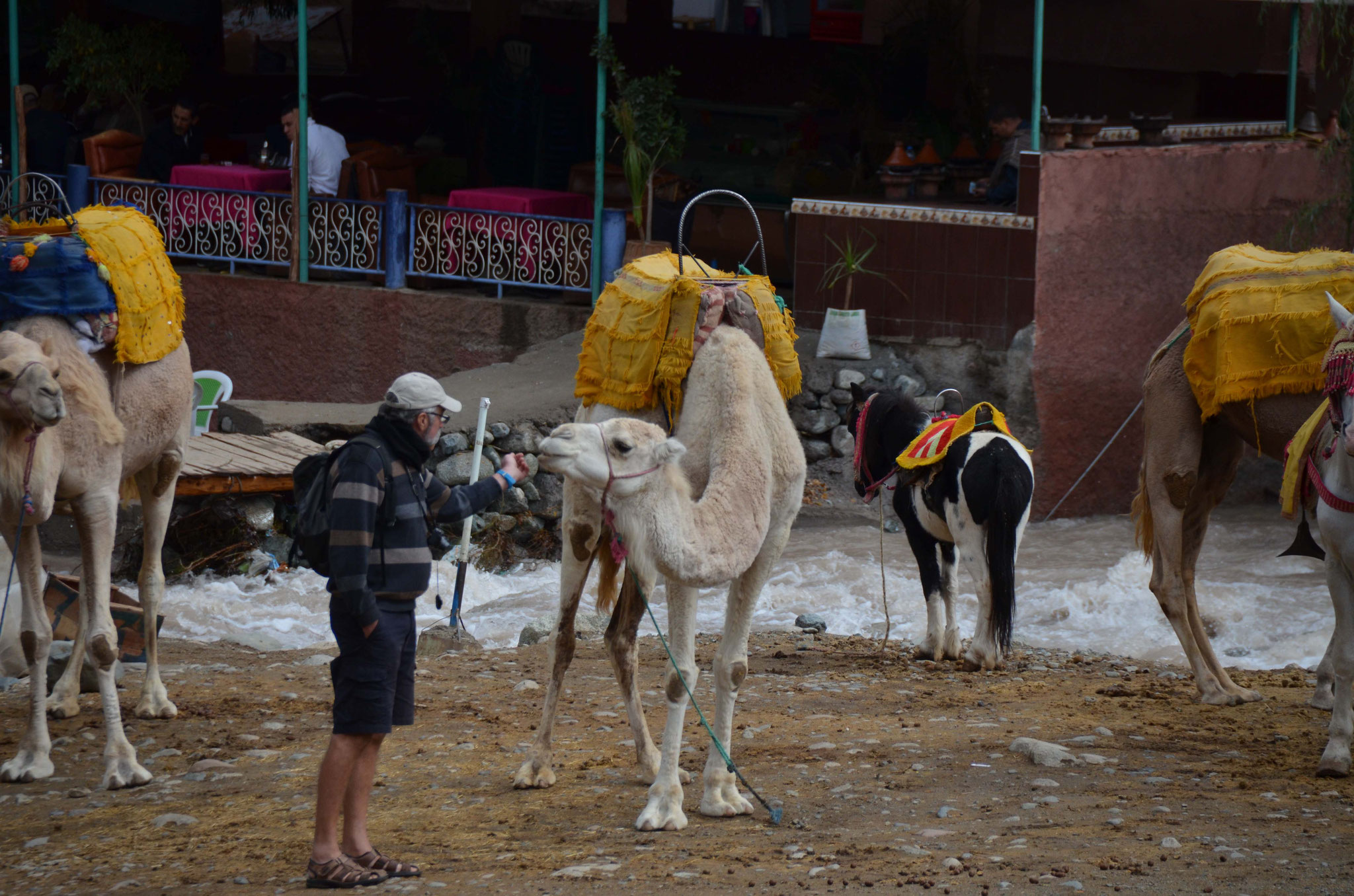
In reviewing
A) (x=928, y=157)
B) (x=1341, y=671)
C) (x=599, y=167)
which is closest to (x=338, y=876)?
(x=1341, y=671)

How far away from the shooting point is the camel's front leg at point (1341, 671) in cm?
664

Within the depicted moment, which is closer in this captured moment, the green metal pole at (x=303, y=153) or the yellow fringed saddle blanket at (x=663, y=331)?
the yellow fringed saddle blanket at (x=663, y=331)

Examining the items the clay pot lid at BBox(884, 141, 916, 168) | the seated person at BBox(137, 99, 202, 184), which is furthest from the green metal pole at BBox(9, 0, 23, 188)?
the clay pot lid at BBox(884, 141, 916, 168)

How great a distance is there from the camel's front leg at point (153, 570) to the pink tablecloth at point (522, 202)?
720 cm

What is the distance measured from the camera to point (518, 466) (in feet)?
18.5

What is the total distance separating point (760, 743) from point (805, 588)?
4.66m

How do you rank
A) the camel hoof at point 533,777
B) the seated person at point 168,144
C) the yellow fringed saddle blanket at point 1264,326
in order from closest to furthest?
the camel hoof at point 533,777 → the yellow fringed saddle blanket at point 1264,326 → the seated person at point 168,144

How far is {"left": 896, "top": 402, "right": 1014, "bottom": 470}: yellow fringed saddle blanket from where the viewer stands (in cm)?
922

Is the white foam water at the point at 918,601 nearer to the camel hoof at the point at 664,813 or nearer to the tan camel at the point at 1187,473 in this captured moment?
the tan camel at the point at 1187,473

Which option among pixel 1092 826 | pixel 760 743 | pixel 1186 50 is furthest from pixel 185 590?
pixel 1186 50

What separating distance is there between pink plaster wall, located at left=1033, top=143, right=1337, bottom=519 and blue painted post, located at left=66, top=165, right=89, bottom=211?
9.89 m

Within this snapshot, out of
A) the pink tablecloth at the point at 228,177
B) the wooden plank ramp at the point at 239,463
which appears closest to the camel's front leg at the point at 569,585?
the wooden plank ramp at the point at 239,463

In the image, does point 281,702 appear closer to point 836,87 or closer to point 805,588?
point 805,588

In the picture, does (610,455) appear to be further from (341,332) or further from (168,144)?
(168,144)
